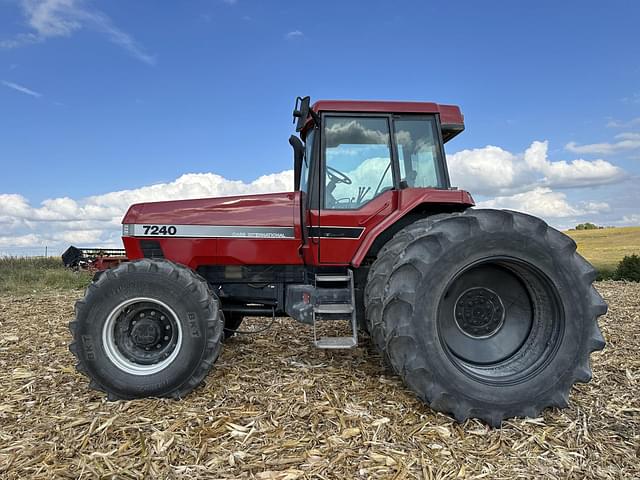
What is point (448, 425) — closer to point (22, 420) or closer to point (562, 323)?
point (562, 323)

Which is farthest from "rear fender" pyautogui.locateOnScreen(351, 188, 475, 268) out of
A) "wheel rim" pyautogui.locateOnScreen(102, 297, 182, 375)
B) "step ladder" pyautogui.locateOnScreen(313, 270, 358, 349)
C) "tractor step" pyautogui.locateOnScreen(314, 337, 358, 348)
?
"wheel rim" pyautogui.locateOnScreen(102, 297, 182, 375)

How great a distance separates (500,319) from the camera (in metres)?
3.86

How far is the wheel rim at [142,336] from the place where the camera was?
12.4 ft

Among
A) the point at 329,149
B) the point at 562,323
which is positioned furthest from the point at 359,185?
the point at 562,323

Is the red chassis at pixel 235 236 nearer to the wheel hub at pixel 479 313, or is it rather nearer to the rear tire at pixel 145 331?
the rear tire at pixel 145 331

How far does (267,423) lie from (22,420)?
1866mm

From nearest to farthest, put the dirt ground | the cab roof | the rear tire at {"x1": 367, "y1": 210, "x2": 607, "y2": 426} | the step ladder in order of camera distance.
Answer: the dirt ground
the rear tire at {"x1": 367, "y1": 210, "x2": 607, "y2": 426}
the step ladder
the cab roof

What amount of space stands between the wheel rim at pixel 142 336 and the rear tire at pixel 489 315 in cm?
166

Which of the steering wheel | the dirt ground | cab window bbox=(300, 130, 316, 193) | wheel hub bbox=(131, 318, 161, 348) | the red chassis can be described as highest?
cab window bbox=(300, 130, 316, 193)

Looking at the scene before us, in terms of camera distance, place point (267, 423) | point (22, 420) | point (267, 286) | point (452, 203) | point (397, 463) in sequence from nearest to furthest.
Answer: point (397, 463)
point (267, 423)
point (22, 420)
point (452, 203)
point (267, 286)

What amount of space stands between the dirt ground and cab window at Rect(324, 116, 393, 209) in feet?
5.22

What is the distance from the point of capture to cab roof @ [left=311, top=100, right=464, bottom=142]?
430 cm

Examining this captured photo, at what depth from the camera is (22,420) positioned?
3531mm

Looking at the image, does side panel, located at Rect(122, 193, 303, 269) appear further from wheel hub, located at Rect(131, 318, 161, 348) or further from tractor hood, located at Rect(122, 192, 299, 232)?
wheel hub, located at Rect(131, 318, 161, 348)
